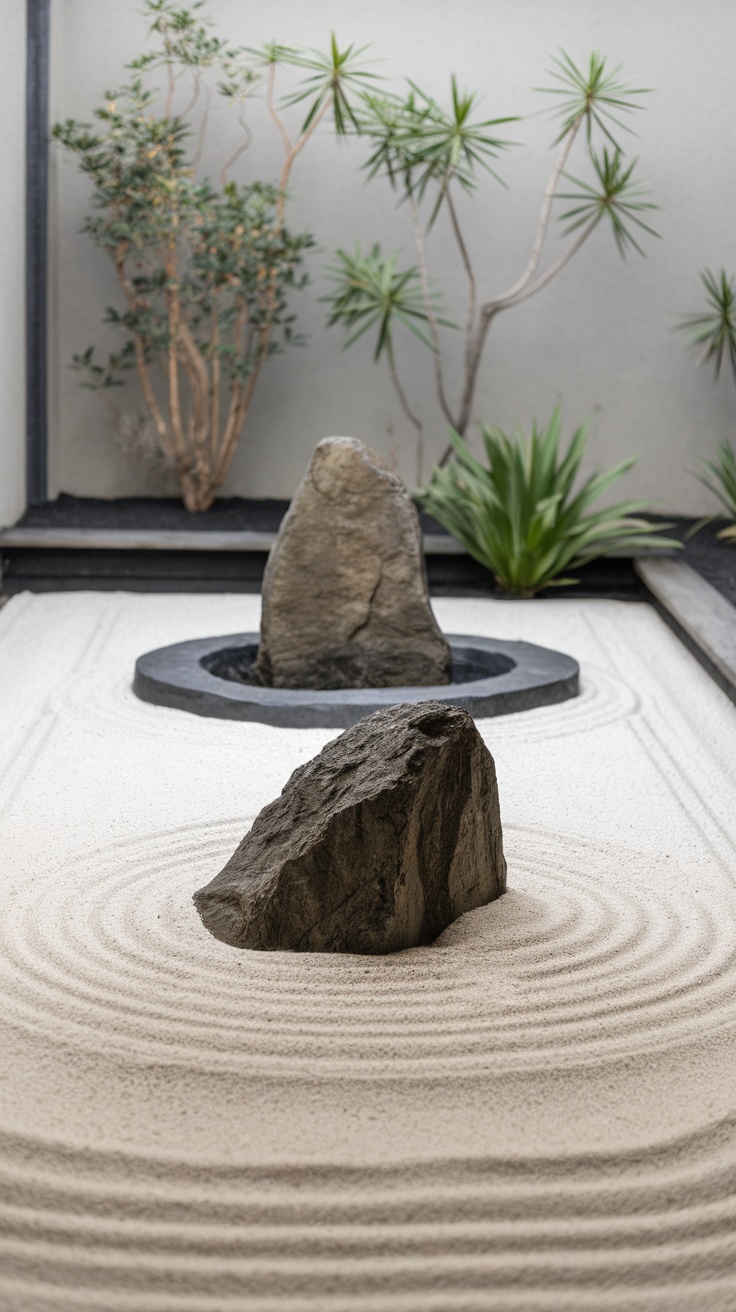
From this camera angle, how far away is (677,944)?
2.44m

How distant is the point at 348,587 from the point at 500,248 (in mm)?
3668

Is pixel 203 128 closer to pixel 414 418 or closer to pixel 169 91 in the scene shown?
pixel 169 91

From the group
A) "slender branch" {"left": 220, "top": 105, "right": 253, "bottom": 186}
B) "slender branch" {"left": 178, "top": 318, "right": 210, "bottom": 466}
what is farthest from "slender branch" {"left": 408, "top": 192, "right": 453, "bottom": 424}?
"slender branch" {"left": 178, "top": 318, "right": 210, "bottom": 466}

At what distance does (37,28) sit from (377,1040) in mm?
5905

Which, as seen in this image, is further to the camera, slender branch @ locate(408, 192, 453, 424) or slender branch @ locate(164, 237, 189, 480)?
slender branch @ locate(408, 192, 453, 424)

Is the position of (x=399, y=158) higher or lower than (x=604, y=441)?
higher

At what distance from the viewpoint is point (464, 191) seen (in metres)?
7.32

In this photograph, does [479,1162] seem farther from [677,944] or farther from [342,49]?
[342,49]

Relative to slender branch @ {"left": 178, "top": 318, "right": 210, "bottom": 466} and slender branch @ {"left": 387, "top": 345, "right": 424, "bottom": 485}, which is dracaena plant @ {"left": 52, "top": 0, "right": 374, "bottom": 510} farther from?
slender branch @ {"left": 387, "top": 345, "right": 424, "bottom": 485}

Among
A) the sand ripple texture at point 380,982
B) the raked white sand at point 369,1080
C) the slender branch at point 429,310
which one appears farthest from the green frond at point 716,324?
the sand ripple texture at point 380,982

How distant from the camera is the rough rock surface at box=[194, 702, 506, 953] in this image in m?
2.33

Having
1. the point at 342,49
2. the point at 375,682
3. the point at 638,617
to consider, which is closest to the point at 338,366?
the point at 342,49

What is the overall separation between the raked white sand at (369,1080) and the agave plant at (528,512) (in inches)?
97.4

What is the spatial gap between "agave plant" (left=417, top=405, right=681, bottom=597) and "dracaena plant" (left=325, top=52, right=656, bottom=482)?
45.8 inches
